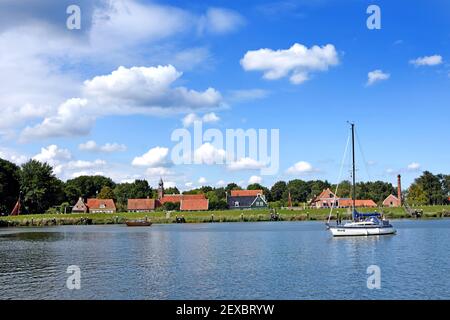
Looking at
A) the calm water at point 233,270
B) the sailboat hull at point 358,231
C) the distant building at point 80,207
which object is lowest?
the calm water at point 233,270

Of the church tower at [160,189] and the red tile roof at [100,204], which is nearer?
the red tile roof at [100,204]

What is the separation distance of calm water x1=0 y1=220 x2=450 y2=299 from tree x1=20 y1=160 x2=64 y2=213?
306 ft

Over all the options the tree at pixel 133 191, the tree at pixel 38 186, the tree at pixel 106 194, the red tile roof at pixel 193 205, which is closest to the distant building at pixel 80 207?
the tree at pixel 38 186

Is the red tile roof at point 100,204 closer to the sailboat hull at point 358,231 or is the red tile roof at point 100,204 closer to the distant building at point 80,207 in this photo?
the distant building at point 80,207

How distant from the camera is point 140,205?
16575 cm

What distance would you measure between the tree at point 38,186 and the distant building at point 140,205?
976 inches

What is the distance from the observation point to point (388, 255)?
1699 inches

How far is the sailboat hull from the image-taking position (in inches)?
2504

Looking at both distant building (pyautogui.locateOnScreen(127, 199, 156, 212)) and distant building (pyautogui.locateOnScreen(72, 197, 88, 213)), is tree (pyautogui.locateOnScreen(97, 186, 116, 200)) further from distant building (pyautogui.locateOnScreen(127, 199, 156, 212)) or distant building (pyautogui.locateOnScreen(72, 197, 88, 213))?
distant building (pyautogui.locateOnScreen(127, 199, 156, 212))

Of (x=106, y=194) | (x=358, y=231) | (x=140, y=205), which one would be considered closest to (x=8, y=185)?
(x=140, y=205)

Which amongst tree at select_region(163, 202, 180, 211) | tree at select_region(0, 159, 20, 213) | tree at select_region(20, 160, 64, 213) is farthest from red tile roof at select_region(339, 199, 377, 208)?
tree at select_region(0, 159, 20, 213)

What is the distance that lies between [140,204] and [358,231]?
365ft

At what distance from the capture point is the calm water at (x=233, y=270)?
27922mm

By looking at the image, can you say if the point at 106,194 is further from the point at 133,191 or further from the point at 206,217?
the point at 206,217
